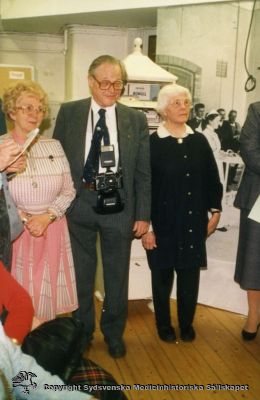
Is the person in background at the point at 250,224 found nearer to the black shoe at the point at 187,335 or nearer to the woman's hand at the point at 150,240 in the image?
the black shoe at the point at 187,335

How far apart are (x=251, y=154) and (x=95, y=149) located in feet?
2.80

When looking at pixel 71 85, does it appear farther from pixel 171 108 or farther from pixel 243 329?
pixel 243 329

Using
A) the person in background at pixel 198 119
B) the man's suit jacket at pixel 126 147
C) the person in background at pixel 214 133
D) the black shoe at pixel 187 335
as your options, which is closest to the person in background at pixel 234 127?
the person in background at pixel 214 133

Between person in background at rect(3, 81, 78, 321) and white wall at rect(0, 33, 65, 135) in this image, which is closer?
person in background at rect(3, 81, 78, 321)

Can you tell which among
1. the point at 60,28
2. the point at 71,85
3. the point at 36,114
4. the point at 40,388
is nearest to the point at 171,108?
the point at 36,114

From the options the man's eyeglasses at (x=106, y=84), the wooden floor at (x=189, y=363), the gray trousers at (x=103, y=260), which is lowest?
A: the wooden floor at (x=189, y=363)

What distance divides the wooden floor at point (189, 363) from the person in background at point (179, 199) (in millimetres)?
253

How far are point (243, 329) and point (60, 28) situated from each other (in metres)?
3.89

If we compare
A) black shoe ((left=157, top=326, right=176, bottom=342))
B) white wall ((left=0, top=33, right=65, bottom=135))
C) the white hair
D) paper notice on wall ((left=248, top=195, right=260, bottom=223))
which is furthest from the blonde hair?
white wall ((left=0, top=33, right=65, bottom=135))

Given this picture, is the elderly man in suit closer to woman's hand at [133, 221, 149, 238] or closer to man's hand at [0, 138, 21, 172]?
woman's hand at [133, 221, 149, 238]

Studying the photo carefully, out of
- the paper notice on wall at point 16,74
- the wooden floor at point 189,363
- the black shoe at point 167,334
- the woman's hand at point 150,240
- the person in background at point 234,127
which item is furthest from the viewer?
the paper notice on wall at point 16,74

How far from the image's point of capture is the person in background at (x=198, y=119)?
9.95 feet

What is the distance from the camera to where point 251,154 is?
2357 millimetres

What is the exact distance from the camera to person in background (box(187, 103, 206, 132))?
3.03 metres
